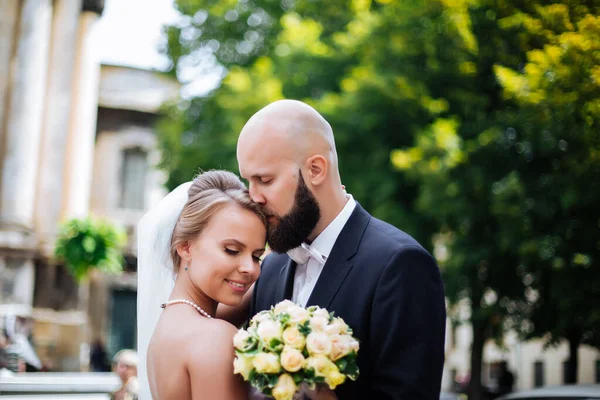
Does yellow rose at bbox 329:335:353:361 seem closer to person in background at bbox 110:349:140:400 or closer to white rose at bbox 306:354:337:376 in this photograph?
white rose at bbox 306:354:337:376

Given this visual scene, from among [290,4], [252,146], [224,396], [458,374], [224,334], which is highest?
[290,4]

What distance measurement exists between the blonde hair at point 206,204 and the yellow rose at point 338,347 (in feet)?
2.89

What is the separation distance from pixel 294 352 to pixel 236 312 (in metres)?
1.24

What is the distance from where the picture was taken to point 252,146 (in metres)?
3.62

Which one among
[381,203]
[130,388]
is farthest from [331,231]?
[381,203]

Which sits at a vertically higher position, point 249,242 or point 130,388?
point 249,242

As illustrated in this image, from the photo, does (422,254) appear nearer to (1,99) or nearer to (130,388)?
(130,388)

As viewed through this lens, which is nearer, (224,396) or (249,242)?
(224,396)

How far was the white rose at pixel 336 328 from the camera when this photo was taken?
9.72 ft

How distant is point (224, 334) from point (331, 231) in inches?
28.9

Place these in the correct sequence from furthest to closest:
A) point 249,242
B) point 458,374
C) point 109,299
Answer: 1. point 458,374
2. point 109,299
3. point 249,242

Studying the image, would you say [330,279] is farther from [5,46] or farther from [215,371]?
[5,46]

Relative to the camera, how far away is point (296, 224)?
11.7ft

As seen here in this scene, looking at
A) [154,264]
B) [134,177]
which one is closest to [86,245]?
[134,177]
